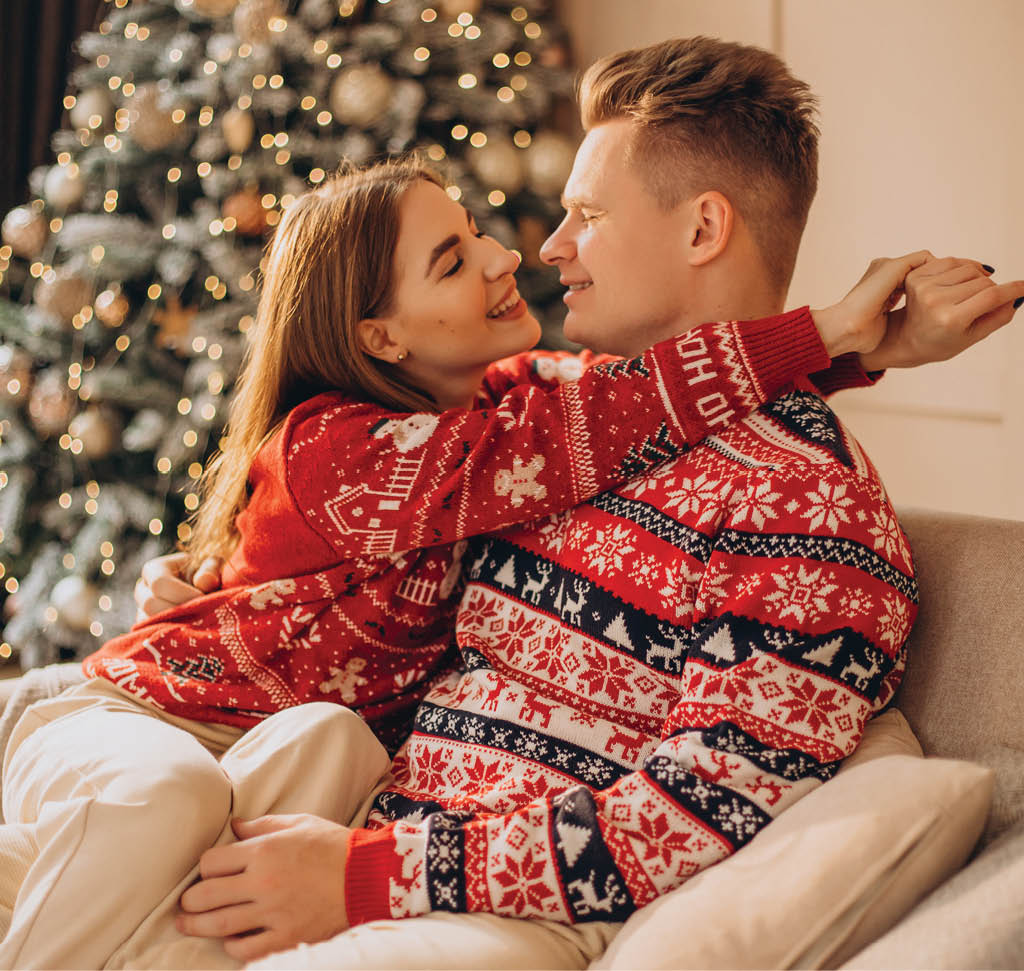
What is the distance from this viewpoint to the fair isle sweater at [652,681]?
1.07 meters

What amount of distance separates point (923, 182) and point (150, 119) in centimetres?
204

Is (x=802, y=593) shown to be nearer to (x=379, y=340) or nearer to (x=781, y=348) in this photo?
(x=781, y=348)

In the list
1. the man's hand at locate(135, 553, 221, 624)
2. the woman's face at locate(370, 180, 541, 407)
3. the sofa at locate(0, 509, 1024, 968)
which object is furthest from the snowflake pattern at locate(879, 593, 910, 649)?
the man's hand at locate(135, 553, 221, 624)

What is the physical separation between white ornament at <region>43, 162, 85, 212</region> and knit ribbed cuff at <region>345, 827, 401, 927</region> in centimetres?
240

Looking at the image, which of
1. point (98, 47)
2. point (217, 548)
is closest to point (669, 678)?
point (217, 548)

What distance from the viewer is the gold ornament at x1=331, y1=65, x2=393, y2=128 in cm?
285

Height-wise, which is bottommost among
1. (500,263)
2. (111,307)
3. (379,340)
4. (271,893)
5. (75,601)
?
(75,601)

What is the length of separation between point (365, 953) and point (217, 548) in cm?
91

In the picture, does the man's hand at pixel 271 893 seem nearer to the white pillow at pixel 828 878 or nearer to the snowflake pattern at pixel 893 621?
the white pillow at pixel 828 878

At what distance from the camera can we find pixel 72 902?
109 centimetres

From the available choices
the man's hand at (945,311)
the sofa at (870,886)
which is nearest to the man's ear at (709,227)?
the man's hand at (945,311)

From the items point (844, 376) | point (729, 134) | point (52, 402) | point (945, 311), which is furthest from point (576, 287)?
point (52, 402)

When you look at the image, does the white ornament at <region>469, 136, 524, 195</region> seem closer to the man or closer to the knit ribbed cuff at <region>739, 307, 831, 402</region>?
the man

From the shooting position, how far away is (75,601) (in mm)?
2943
